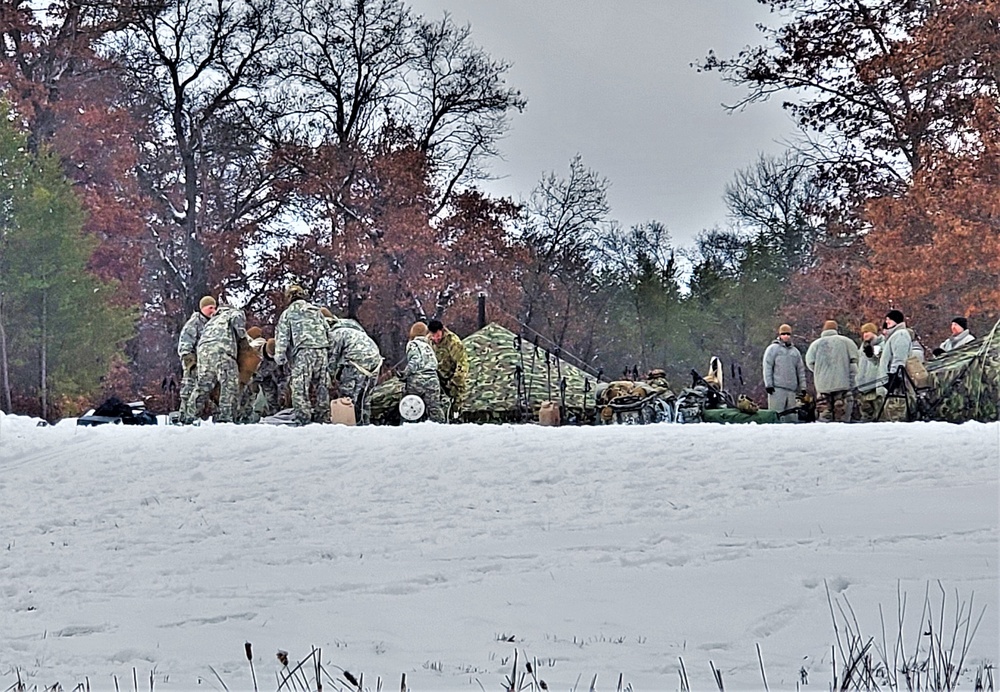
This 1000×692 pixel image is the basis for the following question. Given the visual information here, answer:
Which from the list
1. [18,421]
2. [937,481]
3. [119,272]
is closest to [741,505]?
[937,481]

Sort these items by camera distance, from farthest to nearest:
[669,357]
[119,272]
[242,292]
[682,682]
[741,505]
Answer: [669,357], [242,292], [119,272], [741,505], [682,682]

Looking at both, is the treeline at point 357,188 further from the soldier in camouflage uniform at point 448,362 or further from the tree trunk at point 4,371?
the soldier in camouflage uniform at point 448,362

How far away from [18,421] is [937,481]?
40.4 ft

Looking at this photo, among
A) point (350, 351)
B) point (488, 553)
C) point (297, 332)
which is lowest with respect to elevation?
point (488, 553)

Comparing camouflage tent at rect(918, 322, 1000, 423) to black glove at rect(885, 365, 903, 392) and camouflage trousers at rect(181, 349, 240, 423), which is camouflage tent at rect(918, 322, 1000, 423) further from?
camouflage trousers at rect(181, 349, 240, 423)

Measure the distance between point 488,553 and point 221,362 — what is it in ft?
27.1

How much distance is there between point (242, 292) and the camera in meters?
32.8

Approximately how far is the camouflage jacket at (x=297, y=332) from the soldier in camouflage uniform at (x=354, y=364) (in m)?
0.37

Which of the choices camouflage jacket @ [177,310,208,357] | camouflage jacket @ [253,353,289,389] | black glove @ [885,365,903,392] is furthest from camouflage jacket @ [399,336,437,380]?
black glove @ [885,365,903,392]

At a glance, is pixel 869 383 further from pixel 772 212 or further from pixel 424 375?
pixel 772 212

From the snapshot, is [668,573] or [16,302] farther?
[16,302]

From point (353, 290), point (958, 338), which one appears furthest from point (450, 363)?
point (353, 290)

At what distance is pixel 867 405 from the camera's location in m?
16.8

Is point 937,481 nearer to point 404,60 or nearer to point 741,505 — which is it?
point 741,505
